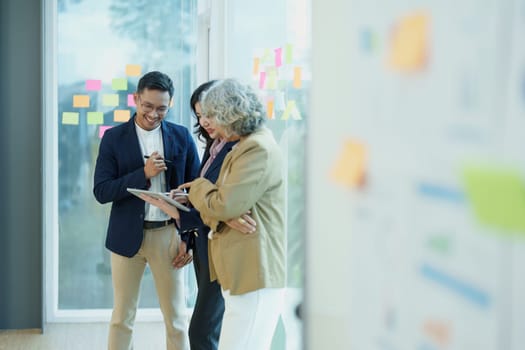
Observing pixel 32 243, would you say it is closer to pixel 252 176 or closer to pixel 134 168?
pixel 134 168

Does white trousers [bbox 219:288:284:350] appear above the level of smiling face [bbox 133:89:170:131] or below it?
below

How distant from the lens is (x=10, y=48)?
490 cm

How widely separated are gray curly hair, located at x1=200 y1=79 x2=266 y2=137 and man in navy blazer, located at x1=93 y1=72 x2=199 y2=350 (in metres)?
0.75

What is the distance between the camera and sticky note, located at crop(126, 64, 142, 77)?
5137 millimetres

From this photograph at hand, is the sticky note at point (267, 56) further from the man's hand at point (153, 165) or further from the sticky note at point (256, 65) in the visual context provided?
the man's hand at point (153, 165)

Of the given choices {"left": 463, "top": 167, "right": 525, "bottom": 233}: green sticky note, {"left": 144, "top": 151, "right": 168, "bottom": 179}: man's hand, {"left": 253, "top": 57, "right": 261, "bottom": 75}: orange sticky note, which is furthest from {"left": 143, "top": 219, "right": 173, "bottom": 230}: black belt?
{"left": 463, "top": 167, "right": 525, "bottom": 233}: green sticky note

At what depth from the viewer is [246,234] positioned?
8.69 feet

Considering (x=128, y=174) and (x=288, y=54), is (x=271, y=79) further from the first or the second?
(x=128, y=174)

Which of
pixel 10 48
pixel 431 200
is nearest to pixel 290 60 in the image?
pixel 431 200

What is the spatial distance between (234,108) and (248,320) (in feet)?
2.44

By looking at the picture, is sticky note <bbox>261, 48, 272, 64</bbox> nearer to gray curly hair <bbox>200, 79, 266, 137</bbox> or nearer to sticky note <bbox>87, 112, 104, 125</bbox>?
gray curly hair <bbox>200, 79, 266, 137</bbox>

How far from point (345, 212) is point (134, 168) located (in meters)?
2.40

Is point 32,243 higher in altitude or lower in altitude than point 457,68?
lower

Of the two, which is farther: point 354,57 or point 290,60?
point 290,60
